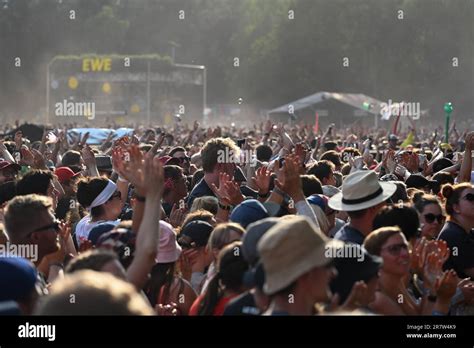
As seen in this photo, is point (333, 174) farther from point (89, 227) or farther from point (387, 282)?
point (387, 282)

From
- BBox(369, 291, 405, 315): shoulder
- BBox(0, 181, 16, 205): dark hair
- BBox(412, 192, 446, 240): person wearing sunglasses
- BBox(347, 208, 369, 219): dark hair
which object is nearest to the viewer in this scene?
BBox(369, 291, 405, 315): shoulder

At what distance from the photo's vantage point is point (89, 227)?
6.93 meters

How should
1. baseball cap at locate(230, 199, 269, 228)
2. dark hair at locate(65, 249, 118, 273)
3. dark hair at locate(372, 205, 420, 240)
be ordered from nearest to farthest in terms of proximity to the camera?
1. dark hair at locate(65, 249, 118, 273)
2. dark hair at locate(372, 205, 420, 240)
3. baseball cap at locate(230, 199, 269, 228)

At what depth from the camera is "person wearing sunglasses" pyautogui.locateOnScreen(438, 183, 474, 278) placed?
6.68 meters

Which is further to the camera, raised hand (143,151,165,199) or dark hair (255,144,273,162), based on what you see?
dark hair (255,144,273,162)

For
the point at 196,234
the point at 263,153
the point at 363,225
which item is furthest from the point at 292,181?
the point at 263,153

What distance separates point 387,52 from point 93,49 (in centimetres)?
2914

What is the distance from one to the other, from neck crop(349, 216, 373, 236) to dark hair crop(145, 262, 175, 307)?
3.69 feet

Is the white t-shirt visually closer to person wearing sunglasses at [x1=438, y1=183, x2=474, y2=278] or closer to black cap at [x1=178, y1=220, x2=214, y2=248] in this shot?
black cap at [x1=178, y1=220, x2=214, y2=248]

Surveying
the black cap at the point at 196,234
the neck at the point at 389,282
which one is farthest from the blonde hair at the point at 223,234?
the neck at the point at 389,282

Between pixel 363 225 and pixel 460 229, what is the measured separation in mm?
917

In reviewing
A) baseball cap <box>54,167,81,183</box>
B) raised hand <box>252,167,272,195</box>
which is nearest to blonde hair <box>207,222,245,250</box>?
raised hand <box>252,167,272,195</box>

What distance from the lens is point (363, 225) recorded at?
247 inches
